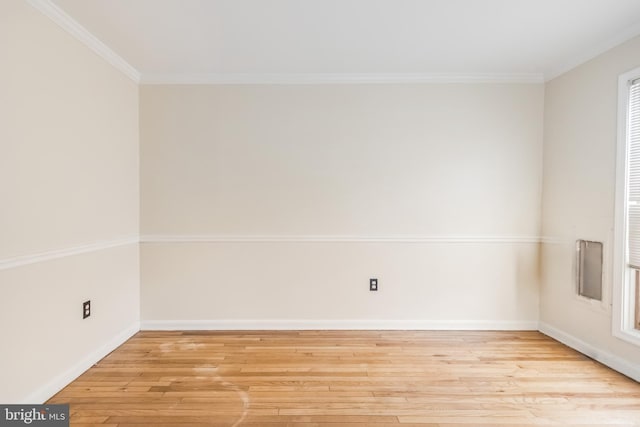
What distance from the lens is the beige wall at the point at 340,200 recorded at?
327 cm

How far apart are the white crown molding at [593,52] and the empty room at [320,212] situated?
0.05 ft

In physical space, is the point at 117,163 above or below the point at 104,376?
above

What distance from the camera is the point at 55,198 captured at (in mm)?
2191

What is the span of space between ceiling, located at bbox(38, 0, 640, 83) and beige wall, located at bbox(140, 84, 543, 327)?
195 mm

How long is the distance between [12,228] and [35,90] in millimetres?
815

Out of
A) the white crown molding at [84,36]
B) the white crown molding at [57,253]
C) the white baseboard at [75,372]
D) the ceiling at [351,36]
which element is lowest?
the white baseboard at [75,372]

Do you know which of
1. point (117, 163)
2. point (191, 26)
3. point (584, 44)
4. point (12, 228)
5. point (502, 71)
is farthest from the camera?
point (502, 71)

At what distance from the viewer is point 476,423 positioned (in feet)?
6.22

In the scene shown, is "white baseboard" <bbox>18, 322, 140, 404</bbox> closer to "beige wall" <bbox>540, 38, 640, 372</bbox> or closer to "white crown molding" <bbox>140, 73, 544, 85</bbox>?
"white crown molding" <bbox>140, 73, 544, 85</bbox>

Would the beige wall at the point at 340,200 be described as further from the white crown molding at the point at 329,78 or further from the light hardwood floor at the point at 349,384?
the light hardwood floor at the point at 349,384

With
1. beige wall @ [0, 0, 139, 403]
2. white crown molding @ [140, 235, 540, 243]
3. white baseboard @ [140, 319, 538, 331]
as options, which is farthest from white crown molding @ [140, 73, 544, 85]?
white baseboard @ [140, 319, 538, 331]

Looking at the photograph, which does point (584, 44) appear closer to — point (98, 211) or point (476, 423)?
point (476, 423)

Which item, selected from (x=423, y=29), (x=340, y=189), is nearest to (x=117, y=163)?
(x=340, y=189)

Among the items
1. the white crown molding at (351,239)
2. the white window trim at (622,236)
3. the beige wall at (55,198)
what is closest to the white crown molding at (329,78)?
the beige wall at (55,198)
